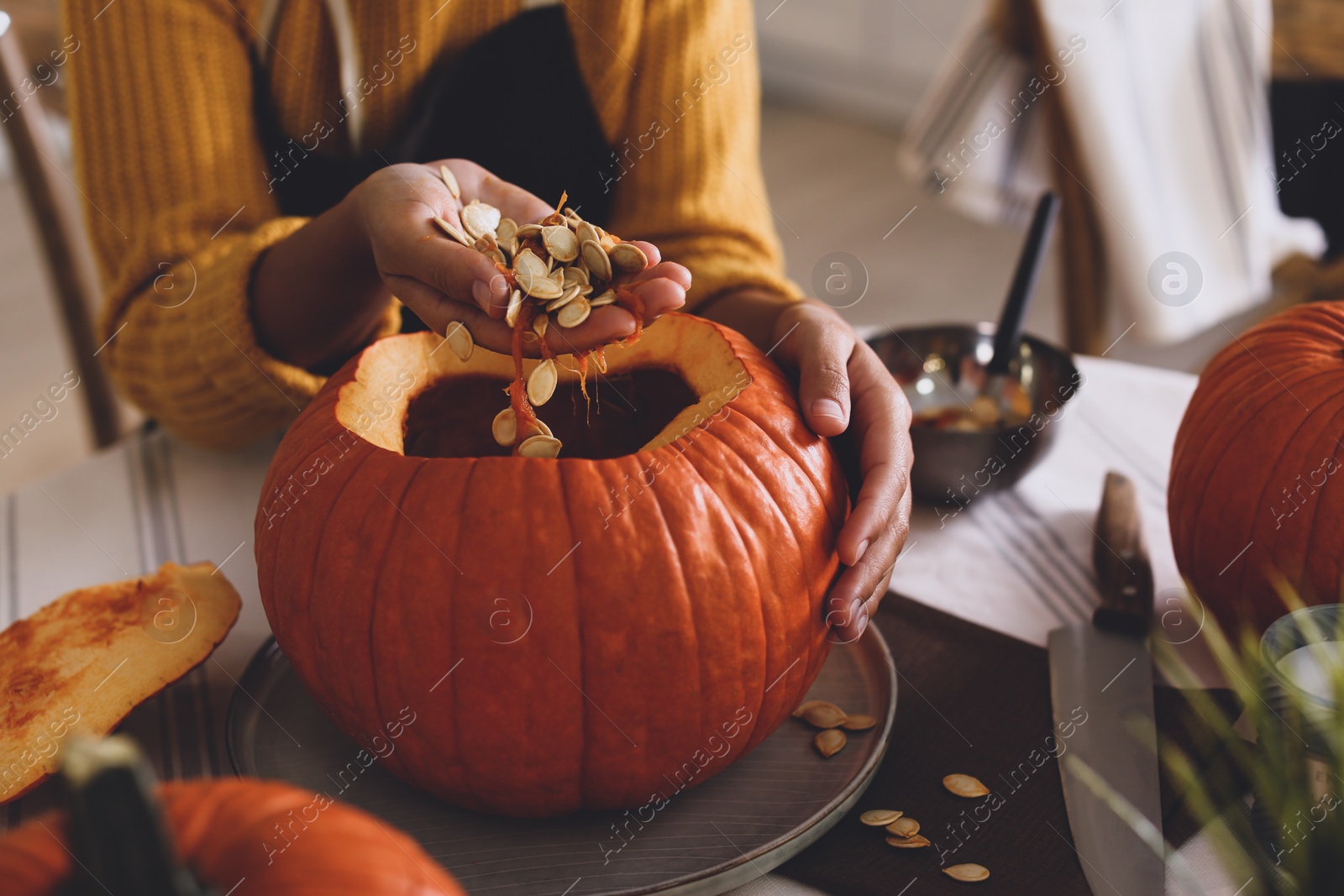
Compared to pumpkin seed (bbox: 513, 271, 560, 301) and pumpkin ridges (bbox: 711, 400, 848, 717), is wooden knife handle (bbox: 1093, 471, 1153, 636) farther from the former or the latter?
pumpkin seed (bbox: 513, 271, 560, 301)

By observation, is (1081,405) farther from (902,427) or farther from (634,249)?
(634,249)

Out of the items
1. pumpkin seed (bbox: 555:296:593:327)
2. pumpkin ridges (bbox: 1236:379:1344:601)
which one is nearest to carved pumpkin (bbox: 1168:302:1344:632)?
pumpkin ridges (bbox: 1236:379:1344:601)

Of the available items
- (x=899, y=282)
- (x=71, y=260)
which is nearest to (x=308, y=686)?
(x=71, y=260)

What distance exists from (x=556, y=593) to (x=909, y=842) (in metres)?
0.25

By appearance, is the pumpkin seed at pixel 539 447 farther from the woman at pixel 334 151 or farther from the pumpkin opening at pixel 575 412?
the woman at pixel 334 151

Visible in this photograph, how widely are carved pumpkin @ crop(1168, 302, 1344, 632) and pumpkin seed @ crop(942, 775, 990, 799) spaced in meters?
Answer: 0.24

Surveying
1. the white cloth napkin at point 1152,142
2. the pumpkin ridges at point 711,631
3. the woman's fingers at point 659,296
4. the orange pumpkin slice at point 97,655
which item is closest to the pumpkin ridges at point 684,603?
the pumpkin ridges at point 711,631

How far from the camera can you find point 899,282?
310cm

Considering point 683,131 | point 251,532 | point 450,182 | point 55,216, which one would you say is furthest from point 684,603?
point 55,216

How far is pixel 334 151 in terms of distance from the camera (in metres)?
1.09

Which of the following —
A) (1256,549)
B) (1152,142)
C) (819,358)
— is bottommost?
(1152,142)

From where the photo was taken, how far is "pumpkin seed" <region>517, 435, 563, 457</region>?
633 mm

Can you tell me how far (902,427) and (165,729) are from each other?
20.6 inches

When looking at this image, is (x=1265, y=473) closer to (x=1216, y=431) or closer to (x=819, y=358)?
→ (x=1216, y=431)
